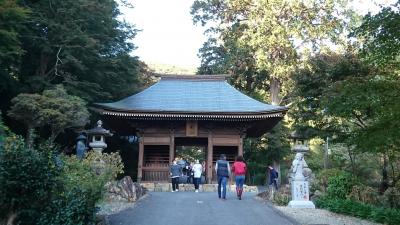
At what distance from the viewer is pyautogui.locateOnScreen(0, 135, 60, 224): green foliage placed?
715 centimetres

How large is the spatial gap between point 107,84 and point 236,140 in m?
10.2

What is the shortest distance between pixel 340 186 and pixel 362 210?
94.9 inches

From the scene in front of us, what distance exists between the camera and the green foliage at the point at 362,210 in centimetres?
1071

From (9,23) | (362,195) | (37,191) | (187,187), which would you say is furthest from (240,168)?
(9,23)

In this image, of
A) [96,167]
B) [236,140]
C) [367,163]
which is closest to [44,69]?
[236,140]

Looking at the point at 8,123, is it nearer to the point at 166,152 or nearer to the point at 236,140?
the point at 166,152

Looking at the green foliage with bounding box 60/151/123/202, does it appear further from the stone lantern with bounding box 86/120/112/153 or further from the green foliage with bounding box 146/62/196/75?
the green foliage with bounding box 146/62/196/75

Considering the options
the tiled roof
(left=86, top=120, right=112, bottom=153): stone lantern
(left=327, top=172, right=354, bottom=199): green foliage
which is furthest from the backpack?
the tiled roof

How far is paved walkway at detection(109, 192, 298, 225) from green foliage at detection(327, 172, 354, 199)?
2.53m

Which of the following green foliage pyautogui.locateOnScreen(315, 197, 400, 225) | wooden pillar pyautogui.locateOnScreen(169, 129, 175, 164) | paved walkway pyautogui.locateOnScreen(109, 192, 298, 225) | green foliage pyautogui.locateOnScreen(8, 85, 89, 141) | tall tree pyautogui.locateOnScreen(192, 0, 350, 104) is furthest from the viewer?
tall tree pyautogui.locateOnScreen(192, 0, 350, 104)

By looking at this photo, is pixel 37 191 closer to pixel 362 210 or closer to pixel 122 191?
pixel 122 191

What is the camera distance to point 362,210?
11.6 metres

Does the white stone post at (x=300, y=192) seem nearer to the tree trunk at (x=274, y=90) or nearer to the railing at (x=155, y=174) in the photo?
the railing at (x=155, y=174)

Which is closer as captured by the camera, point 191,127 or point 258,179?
point 191,127
